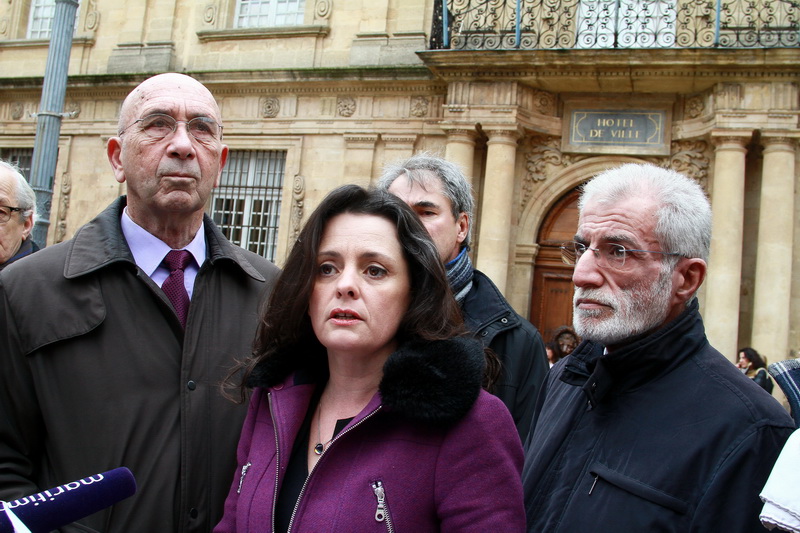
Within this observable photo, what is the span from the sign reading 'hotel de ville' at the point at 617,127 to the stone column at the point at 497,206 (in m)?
1.10

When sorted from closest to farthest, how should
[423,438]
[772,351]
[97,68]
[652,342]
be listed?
[423,438] < [652,342] < [772,351] < [97,68]

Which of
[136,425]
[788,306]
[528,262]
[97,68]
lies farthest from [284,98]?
[136,425]

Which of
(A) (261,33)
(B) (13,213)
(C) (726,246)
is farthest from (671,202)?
(A) (261,33)

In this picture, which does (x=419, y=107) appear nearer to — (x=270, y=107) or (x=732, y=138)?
(x=270, y=107)

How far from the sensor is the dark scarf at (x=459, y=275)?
318cm

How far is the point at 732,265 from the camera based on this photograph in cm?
1061

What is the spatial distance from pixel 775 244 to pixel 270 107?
8.97m

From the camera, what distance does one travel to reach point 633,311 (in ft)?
7.45

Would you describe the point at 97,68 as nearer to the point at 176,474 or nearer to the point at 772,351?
the point at 772,351

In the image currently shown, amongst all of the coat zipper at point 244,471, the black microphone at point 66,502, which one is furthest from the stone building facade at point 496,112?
the black microphone at point 66,502

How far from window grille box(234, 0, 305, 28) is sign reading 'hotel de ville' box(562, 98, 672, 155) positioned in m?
5.81

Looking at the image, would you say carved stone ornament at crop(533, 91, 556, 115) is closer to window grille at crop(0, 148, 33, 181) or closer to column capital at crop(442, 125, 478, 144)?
column capital at crop(442, 125, 478, 144)

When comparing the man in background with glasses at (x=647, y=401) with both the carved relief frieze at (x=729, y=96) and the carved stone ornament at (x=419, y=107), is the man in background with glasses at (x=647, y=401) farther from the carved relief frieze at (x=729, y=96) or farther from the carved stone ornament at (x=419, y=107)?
the carved stone ornament at (x=419, y=107)

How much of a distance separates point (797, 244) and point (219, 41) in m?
11.1
